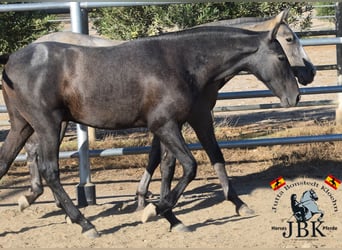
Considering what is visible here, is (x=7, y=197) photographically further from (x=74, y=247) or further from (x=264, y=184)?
(x=264, y=184)

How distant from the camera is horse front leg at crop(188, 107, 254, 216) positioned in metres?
6.20

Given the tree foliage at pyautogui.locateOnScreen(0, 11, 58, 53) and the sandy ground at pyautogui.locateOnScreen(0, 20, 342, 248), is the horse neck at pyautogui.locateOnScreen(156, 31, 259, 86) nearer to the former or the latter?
the sandy ground at pyautogui.locateOnScreen(0, 20, 342, 248)

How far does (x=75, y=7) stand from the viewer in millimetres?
6637

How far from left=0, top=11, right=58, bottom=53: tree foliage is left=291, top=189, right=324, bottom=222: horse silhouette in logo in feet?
14.1

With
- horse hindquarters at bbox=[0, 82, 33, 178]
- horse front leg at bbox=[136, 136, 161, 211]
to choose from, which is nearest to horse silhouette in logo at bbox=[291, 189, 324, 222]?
horse front leg at bbox=[136, 136, 161, 211]

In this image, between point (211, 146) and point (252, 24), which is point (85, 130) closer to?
point (211, 146)

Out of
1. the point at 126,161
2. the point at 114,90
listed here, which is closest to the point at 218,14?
the point at 126,161

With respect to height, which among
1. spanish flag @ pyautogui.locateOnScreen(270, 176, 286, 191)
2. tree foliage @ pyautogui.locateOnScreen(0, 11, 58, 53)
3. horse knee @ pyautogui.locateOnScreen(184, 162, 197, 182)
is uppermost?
tree foliage @ pyautogui.locateOnScreen(0, 11, 58, 53)

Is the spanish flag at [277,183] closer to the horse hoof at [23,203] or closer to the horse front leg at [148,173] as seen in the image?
the horse front leg at [148,173]

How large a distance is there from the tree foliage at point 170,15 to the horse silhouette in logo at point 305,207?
3.01 meters

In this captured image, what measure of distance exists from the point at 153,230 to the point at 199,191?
1.57 meters

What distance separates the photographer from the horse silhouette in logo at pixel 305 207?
19.0 ft

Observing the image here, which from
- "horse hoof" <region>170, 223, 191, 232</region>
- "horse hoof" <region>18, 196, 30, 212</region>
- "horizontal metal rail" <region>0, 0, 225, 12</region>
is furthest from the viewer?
"horizontal metal rail" <region>0, 0, 225, 12</region>

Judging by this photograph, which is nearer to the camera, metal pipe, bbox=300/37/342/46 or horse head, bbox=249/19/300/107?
horse head, bbox=249/19/300/107
